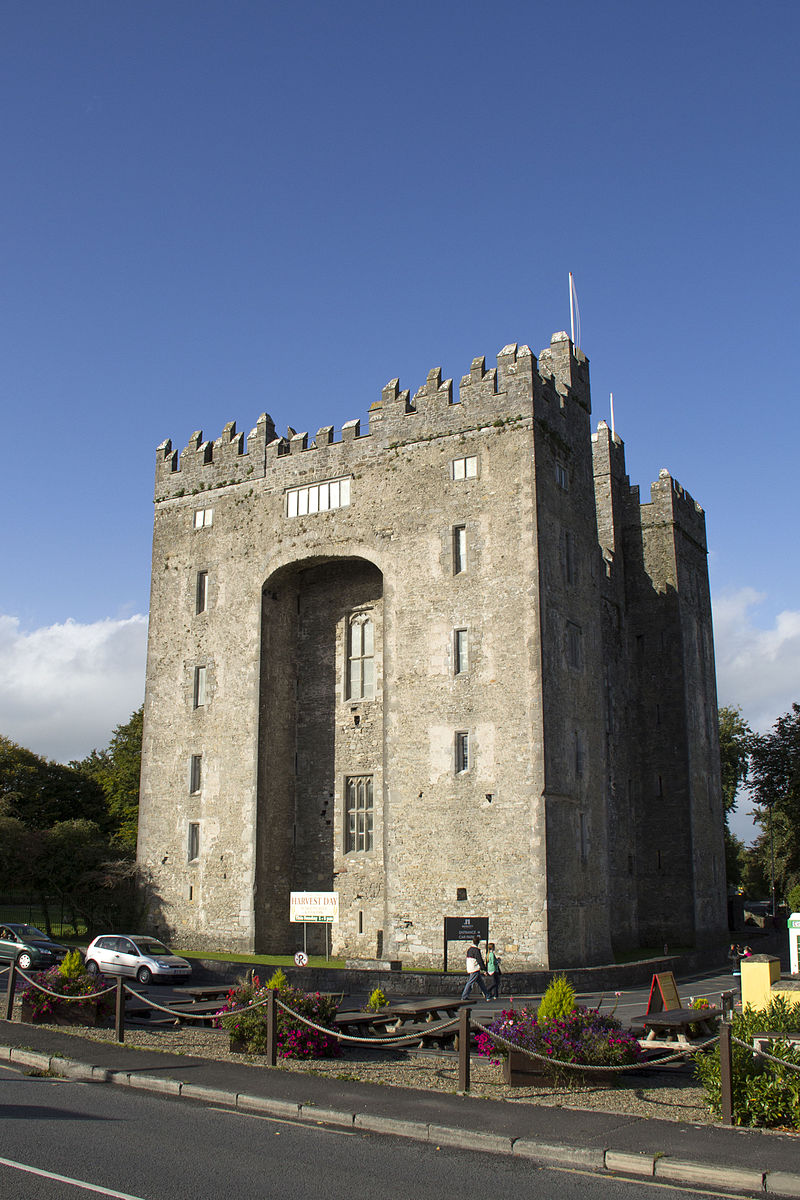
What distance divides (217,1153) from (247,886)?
22.0m

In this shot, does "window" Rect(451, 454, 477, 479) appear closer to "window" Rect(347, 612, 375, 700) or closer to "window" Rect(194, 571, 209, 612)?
"window" Rect(347, 612, 375, 700)

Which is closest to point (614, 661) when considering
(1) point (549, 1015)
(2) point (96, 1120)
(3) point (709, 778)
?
(3) point (709, 778)

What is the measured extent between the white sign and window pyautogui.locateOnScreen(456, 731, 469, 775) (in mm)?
4893

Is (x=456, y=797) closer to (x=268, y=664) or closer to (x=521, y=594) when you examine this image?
(x=521, y=594)

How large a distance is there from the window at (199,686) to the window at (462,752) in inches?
378

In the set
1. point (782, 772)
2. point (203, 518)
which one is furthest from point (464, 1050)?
point (782, 772)

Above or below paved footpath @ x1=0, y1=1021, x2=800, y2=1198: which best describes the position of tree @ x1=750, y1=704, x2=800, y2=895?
above

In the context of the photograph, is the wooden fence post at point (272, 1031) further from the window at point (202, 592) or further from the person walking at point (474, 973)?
the window at point (202, 592)

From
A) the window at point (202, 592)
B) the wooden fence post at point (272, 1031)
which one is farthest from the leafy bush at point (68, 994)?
the window at point (202, 592)

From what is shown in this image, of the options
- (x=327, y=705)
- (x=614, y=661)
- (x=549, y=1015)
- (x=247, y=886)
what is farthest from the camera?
(x=614, y=661)

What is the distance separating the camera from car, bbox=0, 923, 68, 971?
89.9 feet

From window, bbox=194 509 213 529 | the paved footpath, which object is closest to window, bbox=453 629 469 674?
window, bbox=194 509 213 529

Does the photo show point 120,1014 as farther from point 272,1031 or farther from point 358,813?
point 358,813

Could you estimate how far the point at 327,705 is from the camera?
32562 millimetres
